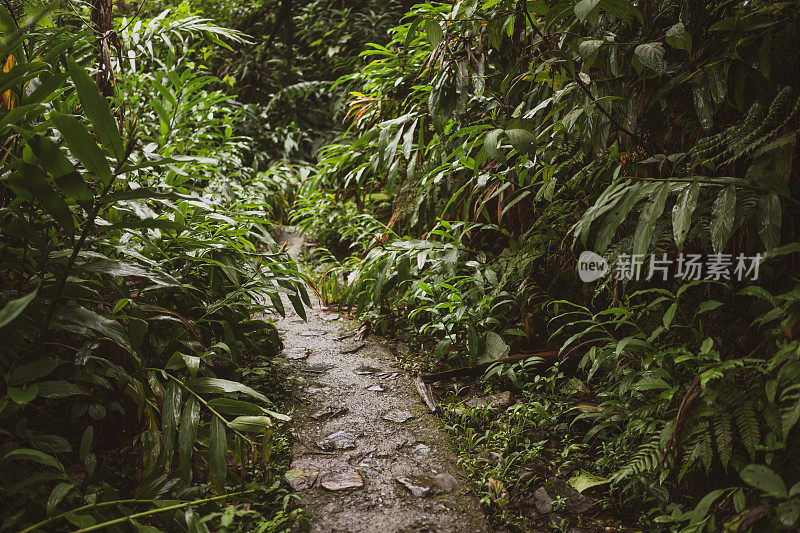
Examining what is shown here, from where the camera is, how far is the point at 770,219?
1125 mm

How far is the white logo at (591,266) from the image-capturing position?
1.61m

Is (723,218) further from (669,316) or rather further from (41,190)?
(41,190)

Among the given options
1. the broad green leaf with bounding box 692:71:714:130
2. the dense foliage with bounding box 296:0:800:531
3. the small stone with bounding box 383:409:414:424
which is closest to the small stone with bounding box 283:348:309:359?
the dense foliage with bounding box 296:0:800:531

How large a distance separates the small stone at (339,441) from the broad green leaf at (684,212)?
4.08 feet

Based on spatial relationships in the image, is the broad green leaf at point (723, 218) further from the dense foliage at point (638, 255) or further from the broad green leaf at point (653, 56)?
the broad green leaf at point (653, 56)

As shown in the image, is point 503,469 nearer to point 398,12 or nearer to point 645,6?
point 645,6

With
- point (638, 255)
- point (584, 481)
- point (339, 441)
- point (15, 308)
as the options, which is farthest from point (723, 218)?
point (15, 308)

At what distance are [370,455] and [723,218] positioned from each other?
4.20ft

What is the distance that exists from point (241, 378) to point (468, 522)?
1.12 metres

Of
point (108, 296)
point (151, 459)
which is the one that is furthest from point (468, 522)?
point (108, 296)

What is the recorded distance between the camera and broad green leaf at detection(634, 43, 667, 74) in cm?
132

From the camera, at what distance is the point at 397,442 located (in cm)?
173

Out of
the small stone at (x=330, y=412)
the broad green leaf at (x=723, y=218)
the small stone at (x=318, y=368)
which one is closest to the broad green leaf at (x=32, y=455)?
the small stone at (x=330, y=412)

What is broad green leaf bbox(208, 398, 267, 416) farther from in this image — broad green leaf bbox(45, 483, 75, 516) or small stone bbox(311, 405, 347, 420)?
small stone bbox(311, 405, 347, 420)
